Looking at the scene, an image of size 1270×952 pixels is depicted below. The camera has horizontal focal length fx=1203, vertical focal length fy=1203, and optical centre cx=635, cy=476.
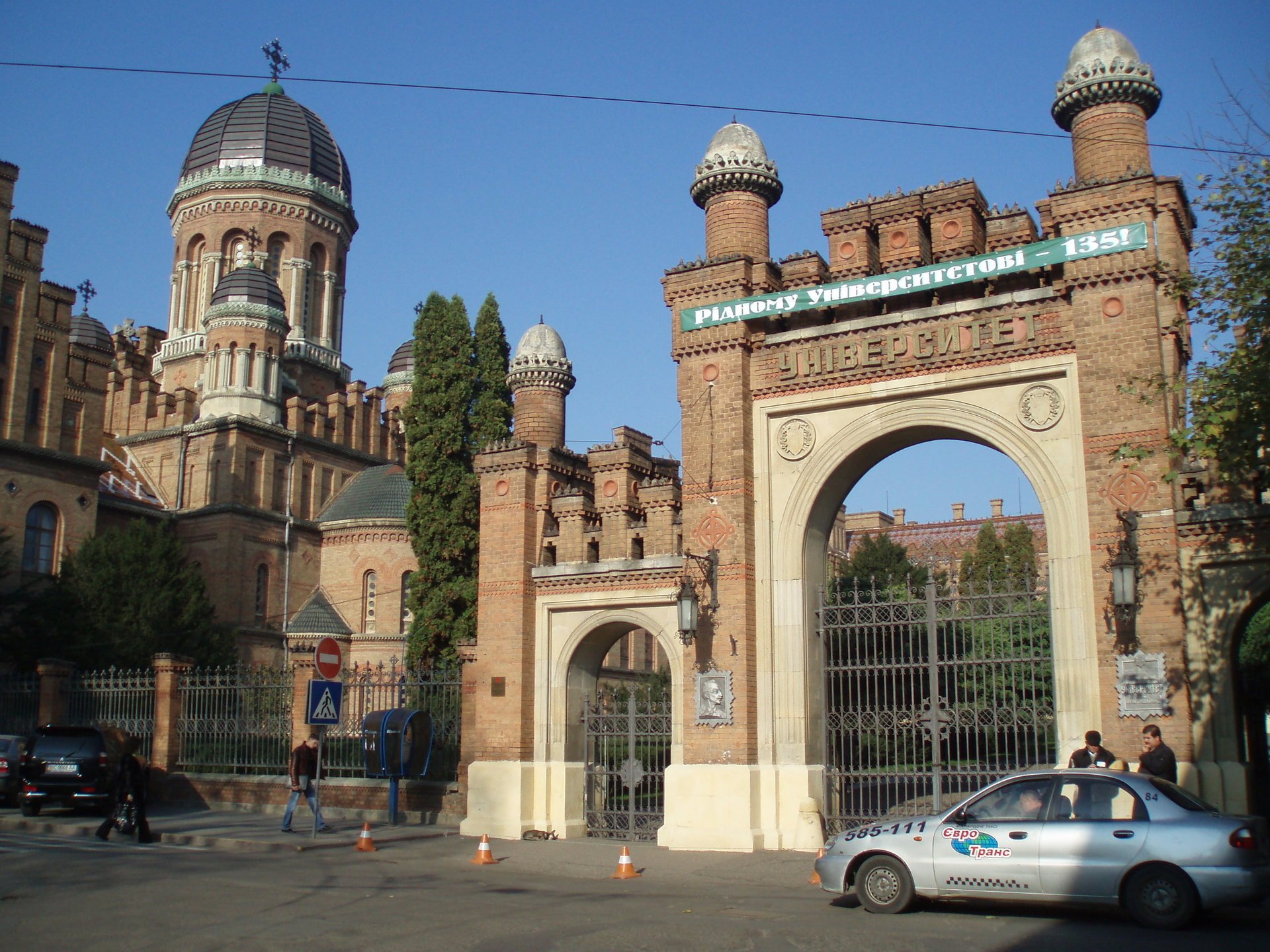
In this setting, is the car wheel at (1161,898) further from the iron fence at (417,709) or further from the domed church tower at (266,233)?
the domed church tower at (266,233)

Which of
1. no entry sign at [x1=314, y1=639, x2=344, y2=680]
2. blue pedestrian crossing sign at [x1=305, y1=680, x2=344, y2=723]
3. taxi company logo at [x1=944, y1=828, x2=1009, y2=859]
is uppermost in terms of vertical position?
no entry sign at [x1=314, y1=639, x2=344, y2=680]

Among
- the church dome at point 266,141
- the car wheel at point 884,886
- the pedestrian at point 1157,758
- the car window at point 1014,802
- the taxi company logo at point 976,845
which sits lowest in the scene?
the car wheel at point 884,886

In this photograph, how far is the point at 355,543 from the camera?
44.9 metres

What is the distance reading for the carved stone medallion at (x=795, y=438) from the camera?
17.0 metres

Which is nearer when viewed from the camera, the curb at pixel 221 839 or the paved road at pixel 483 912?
the paved road at pixel 483 912

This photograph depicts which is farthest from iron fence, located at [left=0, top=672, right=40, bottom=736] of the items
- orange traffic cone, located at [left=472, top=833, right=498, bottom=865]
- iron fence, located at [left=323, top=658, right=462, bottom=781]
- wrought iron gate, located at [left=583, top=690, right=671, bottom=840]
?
orange traffic cone, located at [left=472, top=833, right=498, bottom=865]

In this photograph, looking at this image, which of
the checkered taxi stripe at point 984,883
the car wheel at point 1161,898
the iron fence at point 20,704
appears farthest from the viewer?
the iron fence at point 20,704

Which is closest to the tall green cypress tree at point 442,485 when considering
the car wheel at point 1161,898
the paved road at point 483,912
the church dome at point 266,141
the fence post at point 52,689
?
the fence post at point 52,689

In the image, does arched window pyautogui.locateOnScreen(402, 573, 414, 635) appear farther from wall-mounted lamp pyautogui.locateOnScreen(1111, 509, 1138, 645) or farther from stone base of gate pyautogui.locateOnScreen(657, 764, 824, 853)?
wall-mounted lamp pyautogui.locateOnScreen(1111, 509, 1138, 645)

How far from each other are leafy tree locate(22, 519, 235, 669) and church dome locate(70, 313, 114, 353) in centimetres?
2006

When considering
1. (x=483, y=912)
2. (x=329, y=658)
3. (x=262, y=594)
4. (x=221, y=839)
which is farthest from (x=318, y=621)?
(x=483, y=912)

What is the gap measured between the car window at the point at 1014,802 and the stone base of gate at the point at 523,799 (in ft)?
30.2

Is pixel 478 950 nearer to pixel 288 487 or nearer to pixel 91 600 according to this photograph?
pixel 91 600

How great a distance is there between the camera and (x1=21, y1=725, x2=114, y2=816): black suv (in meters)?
19.7
